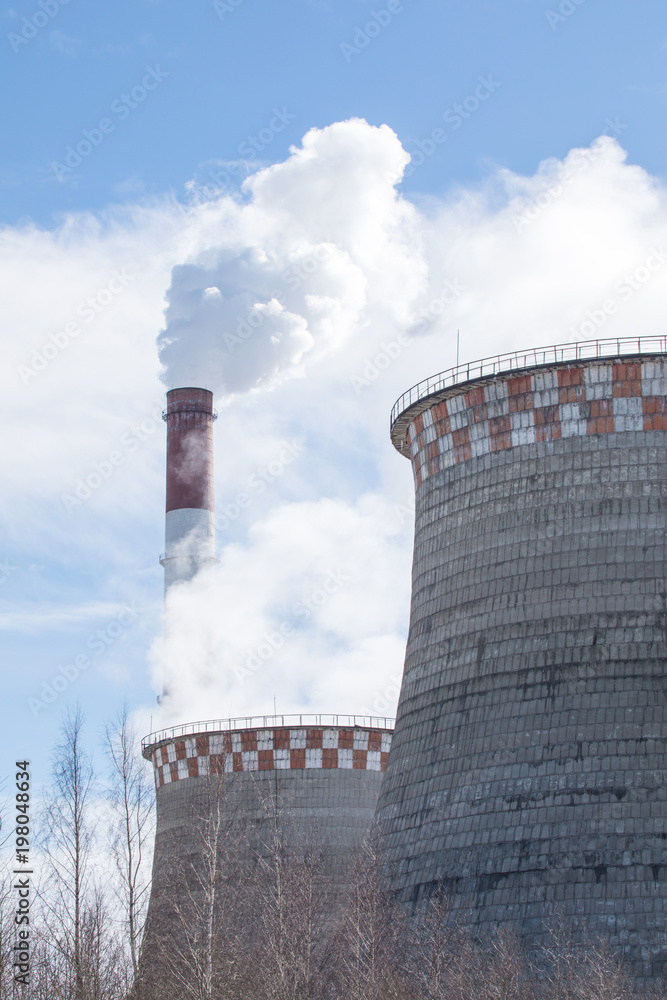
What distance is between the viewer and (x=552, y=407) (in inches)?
1020

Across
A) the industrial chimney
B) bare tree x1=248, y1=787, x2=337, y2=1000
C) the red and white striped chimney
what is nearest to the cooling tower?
bare tree x1=248, y1=787, x2=337, y2=1000

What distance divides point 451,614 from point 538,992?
759cm

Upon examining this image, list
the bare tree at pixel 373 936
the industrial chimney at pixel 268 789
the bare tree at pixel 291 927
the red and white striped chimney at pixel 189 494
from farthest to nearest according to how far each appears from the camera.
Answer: the red and white striped chimney at pixel 189 494, the industrial chimney at pixel 268 789, the bare tree at pixel 373 936, the bare tree at pixel 291 927

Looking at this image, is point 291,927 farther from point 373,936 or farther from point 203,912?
point 203,912

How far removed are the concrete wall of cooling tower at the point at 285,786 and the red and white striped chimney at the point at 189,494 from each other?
33.6 feet

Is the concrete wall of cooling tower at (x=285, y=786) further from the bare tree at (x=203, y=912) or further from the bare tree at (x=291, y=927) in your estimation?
the bare tree at (x=291, y=927)

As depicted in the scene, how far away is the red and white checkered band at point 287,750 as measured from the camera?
3703cm

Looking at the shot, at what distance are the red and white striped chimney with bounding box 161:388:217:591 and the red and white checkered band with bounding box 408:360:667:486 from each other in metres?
20.4

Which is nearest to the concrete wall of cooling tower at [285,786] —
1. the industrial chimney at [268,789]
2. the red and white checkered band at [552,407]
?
the industrial chimney at [268,789]

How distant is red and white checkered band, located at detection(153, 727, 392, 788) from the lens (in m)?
37.0

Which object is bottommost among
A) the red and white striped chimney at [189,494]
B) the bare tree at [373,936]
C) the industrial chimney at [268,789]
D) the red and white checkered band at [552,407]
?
the bare tree at [373,936]

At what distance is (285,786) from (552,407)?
52.1 ft

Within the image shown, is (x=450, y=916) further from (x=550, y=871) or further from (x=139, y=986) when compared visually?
(x=139, y=986)

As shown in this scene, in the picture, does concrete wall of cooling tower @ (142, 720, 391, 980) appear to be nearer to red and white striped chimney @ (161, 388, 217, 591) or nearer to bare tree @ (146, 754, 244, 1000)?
bare tree @ (146, 754, 244, 1000)
